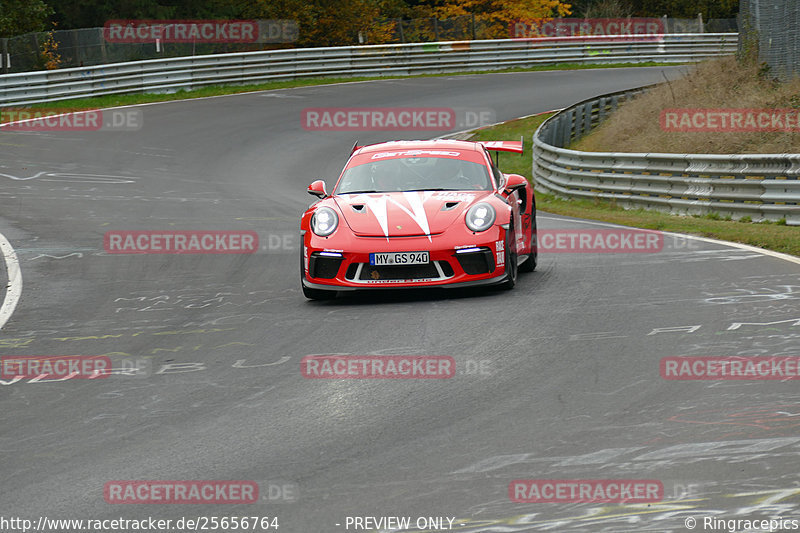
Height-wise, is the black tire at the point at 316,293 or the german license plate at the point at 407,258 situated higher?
the german license plate at the point at 407,258

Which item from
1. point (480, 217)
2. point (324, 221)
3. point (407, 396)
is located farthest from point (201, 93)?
point (407, 396)

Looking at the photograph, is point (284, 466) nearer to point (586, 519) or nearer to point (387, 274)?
point (586, 519)

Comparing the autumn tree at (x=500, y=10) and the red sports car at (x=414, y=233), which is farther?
the autumn tree at (x=500, y=10)

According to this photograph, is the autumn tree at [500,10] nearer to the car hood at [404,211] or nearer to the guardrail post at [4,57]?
the guardrail post at [4,57]

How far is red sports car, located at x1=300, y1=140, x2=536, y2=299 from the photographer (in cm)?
951

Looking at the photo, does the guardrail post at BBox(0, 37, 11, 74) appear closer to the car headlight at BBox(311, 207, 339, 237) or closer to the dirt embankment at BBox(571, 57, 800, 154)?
the dirt embankment at BBox(571, 57, 800, 154)

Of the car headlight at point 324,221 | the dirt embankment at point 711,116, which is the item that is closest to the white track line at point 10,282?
the car headlight at point 324,221

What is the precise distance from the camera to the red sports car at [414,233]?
31.2 ft

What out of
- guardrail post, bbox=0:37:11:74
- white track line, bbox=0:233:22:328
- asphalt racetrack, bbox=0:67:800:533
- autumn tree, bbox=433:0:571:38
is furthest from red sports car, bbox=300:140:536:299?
autumn tree, bbox=433:0:571:38

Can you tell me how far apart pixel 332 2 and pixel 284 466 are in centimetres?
4305

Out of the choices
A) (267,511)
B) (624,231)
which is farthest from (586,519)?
(624,231)

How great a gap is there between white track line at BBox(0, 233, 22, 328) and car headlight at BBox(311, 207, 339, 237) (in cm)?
276

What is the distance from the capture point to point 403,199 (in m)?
10.2

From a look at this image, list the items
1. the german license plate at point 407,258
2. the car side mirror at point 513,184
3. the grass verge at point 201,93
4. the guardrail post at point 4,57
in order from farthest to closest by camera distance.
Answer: the guardrail post at point 4,57
the grass verge at point 201,93
the car side mirror at point 513,184
the german license plate at point 407,258
